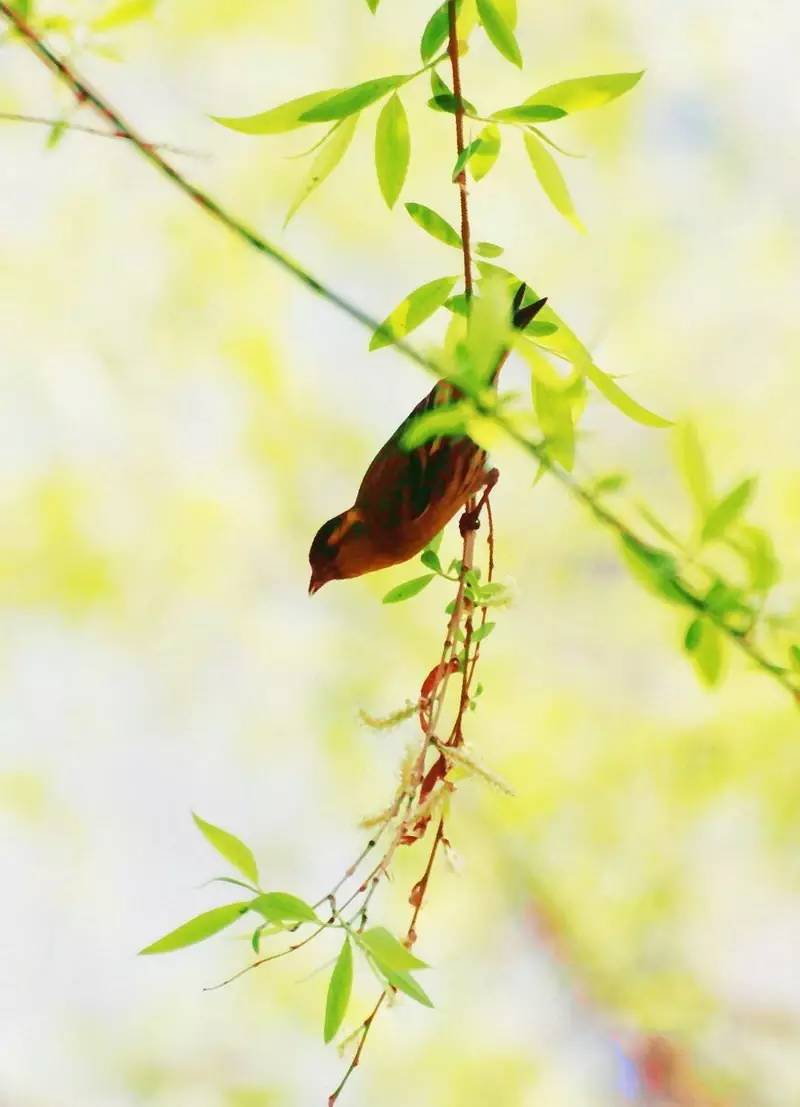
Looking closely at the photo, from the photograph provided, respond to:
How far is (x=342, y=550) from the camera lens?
567mm

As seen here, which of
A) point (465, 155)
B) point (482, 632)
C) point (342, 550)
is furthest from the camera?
point (342, 550)

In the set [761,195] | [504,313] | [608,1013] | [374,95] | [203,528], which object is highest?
[761,195]

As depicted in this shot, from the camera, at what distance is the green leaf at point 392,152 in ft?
1.19

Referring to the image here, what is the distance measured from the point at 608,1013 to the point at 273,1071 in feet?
1.34

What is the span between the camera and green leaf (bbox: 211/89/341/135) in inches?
13.2

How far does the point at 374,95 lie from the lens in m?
0.33

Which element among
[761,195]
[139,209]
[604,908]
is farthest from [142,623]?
[761,195]

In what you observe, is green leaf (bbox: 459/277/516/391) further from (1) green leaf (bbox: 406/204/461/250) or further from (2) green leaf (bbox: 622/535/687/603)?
(1) green leaf (bbox: 406/204/461/250)

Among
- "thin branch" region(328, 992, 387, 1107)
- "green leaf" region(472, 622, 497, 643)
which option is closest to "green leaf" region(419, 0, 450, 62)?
"green leaf" region(472, 622, 497, 643)

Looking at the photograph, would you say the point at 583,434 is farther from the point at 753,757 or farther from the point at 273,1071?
the point at 273,1071

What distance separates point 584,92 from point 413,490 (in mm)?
179

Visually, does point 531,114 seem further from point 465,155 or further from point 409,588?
point 409,588

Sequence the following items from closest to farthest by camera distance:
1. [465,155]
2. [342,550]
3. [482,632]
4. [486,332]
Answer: [486,332] < [465,155] < [482,632] < [342,550]

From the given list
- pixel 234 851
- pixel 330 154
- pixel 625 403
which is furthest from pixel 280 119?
pixel 234 851
